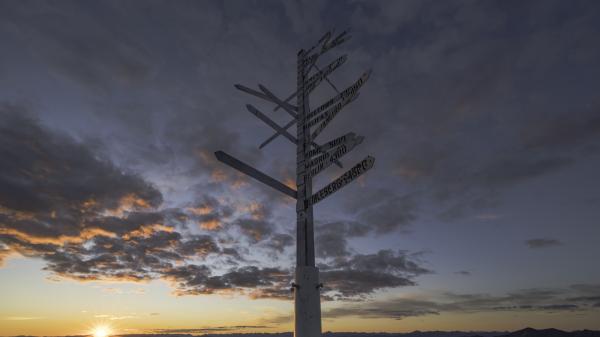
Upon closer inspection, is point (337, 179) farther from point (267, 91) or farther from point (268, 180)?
point (267, 91)

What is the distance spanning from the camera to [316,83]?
884 cm

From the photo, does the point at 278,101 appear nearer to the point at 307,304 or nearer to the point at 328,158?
the point at 328,158

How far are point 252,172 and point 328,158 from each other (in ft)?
5.18

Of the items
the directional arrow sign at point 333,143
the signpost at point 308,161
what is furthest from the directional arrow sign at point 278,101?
the directional arrow sign at point 333,143

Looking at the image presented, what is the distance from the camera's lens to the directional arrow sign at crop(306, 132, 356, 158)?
676 centimetres

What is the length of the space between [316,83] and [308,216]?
335 centimetres

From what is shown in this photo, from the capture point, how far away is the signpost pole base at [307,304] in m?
6.83

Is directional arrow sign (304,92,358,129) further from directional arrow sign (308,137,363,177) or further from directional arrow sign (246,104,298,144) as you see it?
directional arrow sign (308,137,363,177)

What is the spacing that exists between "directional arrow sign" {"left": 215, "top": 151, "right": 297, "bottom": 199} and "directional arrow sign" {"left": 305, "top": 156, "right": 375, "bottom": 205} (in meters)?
0.55

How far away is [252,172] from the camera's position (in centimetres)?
736

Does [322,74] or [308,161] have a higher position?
[322,74]

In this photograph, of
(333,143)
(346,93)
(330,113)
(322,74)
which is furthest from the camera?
(322,74)

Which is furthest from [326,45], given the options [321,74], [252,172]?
[252,172]

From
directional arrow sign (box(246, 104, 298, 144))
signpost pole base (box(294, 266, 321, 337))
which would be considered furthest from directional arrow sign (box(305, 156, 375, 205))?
directional arrow sign (box(246, 104, 298, 144))
